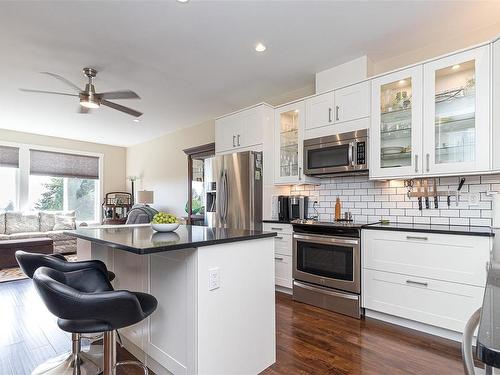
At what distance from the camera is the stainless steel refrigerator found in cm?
387

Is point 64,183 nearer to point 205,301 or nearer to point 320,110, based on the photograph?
point 320,110

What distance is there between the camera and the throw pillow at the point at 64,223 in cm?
654

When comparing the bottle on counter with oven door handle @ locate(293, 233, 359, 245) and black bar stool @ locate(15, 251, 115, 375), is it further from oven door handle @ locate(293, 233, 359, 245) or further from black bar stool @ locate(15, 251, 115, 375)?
black bar stool @ locate(15, 251, 115, 375)

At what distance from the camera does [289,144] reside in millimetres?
3912

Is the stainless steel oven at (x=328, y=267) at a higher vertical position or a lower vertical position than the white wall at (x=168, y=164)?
lower

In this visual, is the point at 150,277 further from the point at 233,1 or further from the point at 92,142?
the point at 92,142

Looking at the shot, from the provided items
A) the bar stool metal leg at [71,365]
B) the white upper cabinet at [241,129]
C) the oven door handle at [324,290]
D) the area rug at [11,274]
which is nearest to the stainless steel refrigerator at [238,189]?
the white upper cabinet at [241,129]

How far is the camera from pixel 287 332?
256 cm

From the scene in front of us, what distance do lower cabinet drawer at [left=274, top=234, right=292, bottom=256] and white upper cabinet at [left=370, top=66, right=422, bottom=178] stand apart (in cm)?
124

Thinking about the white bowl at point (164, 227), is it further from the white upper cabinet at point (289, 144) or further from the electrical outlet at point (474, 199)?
the electrical outlet at point (474, 199)

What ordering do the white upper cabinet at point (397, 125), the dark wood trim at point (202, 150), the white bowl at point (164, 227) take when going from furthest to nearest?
the dark wood trim at point (202, 150) → the white upper cabinet at point (397, 125) → the white bowl at point (164, 227)

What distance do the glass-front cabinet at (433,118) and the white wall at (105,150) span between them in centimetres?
731

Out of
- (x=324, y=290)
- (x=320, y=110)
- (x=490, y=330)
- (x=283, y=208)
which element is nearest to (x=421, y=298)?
(x=324, y=290)

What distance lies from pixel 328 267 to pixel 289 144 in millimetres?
1706
